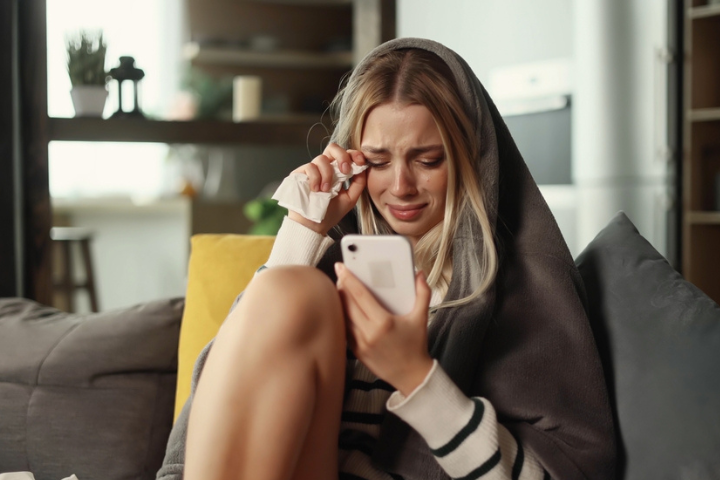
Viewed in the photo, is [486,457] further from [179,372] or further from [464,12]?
[464,12]

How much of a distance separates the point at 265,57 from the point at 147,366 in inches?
175

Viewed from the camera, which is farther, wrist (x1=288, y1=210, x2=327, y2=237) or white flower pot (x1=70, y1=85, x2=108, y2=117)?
white flower pot (x1=70, y1=85, x2=108, y2=117)

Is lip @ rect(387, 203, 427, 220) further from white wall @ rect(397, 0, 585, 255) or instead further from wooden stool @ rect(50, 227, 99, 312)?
wooden stool @ rect(50, 227, 99, 312)

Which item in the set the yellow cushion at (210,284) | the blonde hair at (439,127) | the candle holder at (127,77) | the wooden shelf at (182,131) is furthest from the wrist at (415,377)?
the candle holder at (127,77)

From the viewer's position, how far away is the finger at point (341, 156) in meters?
1.29

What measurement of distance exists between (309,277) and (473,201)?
14.4 inches

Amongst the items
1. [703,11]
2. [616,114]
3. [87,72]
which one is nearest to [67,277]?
[87,72]

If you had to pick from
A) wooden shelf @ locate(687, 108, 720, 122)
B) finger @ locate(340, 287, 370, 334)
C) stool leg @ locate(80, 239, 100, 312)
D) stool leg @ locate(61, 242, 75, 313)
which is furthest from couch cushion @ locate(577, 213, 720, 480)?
stool leg @ locate(80, 239, 100, 312)

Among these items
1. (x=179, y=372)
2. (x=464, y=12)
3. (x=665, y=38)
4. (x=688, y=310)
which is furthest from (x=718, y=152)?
(x=179, y=372)

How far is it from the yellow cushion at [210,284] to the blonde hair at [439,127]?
0.34 meters

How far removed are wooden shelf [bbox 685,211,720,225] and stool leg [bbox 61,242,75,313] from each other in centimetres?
327

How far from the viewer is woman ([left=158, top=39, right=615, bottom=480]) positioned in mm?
950

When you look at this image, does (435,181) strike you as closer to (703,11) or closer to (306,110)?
(703,11)

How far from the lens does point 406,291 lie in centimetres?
96
